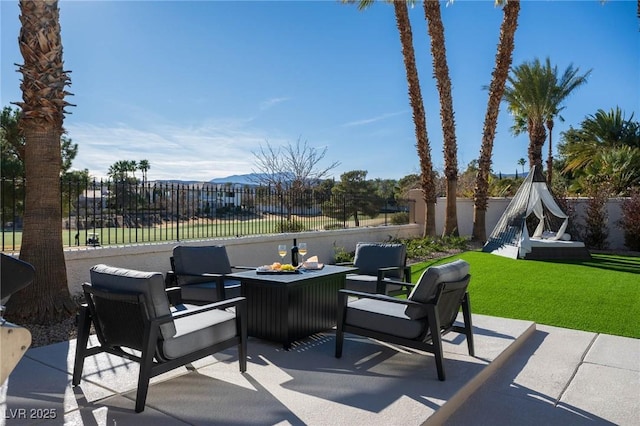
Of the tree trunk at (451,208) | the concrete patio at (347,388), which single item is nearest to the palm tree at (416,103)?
the tree trunk at (451,208)

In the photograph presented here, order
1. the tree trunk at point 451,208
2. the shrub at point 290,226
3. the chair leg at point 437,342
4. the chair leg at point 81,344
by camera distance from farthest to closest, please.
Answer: the tree trunk at point 451,208
the shrub at point 290,226
the chair leg at point 437,342
the chair leg at point 81,344

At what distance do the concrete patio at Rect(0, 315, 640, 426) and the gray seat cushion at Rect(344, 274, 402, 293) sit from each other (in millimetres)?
1133

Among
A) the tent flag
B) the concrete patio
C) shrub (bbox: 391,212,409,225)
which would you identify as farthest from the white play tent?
the concrete patio

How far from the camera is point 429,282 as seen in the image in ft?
12.4

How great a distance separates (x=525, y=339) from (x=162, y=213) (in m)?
6.35

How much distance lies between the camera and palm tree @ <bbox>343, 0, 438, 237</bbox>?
48.4 feet

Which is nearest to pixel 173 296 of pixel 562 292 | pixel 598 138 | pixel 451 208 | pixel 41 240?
pixel 41 240

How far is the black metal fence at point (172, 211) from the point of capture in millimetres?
7415

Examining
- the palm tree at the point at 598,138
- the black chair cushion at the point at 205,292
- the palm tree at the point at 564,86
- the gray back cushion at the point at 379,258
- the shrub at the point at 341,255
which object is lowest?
the shrub at the point at 341,255

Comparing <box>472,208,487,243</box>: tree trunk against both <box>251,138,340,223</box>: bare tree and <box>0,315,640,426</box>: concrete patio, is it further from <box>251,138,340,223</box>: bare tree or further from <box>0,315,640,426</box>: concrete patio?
<box>0,315,640,426</box>: concrete patio

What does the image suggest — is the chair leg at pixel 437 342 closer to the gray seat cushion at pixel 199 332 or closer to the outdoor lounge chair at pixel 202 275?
the gray seat cushion at pixel 199 332

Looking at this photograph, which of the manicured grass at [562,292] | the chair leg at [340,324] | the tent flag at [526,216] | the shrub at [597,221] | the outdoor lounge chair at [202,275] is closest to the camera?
the chair leg at [340,324]

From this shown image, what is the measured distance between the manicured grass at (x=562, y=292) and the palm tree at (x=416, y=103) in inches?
150

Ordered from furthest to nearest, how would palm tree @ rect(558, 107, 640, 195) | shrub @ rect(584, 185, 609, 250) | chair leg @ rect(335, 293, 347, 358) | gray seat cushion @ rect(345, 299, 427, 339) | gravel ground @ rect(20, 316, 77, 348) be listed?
1. palm tree @ rect(558, 107, 640, 195)
2. shrub @ rect(584, 185, 609, 250)
3. gravel ground @ rect(20, 316, 77, 348)
4. chair leg @ rect(335, 293, 347, 358)
5. gray seat cushion @ rect(345, 299, 427, 339)
